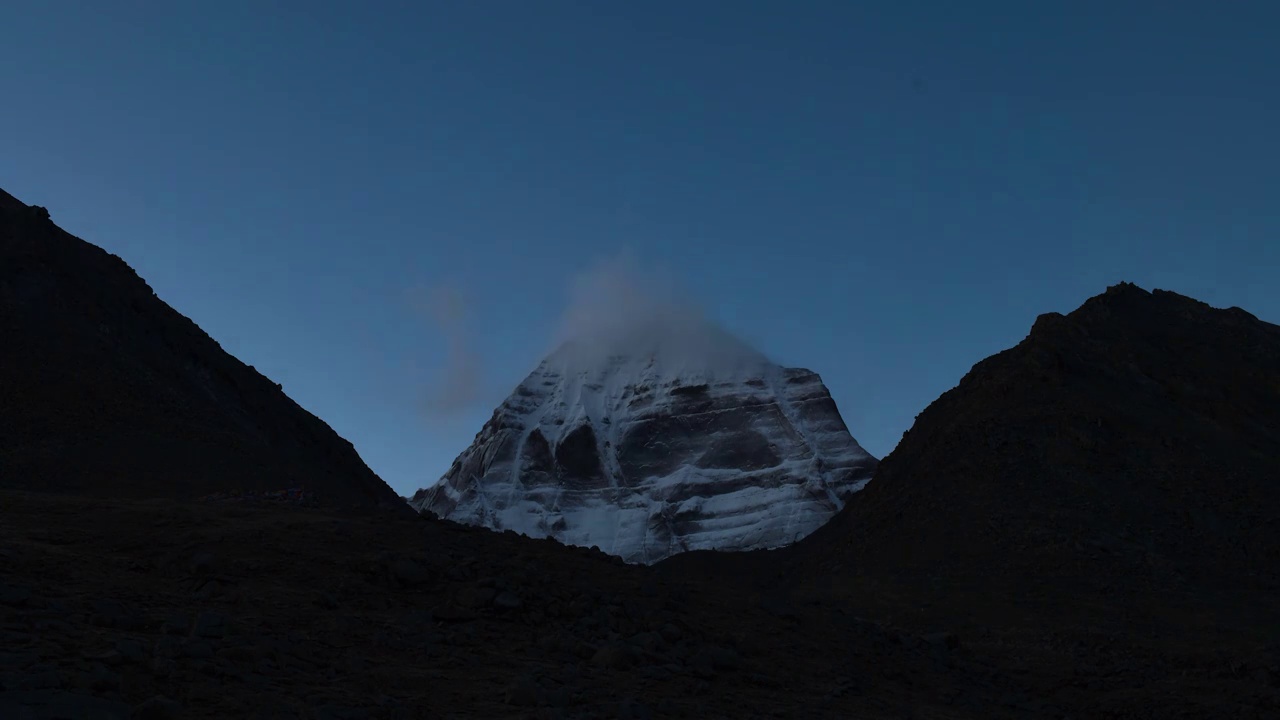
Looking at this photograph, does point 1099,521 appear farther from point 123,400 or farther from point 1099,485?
point 123,400

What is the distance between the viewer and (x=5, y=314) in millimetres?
48969

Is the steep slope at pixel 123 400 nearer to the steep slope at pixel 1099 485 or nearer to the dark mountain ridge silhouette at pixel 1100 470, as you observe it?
the steep slope at pixel 1099 485

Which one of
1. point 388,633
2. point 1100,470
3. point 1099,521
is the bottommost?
point 388,633

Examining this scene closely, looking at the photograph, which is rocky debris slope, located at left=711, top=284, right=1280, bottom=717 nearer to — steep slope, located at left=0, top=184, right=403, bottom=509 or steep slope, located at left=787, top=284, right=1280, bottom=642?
steep slope, located at left=787, top=284, right=1280, bottom=642

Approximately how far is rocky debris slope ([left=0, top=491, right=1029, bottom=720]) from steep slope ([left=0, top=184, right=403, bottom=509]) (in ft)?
34.8

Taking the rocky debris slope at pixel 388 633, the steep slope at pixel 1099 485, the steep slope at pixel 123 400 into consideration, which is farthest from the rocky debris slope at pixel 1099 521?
the steep slope at pixel 123 400

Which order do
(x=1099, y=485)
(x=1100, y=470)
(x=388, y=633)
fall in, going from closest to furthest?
1. (x=388, y=633)
2. (x=1099, y=485)
3. (x=1100, y=470)

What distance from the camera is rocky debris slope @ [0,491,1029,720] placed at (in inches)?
608

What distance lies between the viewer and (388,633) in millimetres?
20031

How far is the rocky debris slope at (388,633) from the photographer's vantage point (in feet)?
50.6

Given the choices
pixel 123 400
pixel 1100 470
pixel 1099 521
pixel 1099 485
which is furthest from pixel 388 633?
pixel 1100 470

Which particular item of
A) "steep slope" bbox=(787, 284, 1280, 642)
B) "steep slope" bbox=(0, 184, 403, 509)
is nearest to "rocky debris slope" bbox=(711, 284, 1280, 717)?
"steep slope" bbox=(787, 284, 1280, 642)

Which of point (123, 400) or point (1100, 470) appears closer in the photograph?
point (123, 400)

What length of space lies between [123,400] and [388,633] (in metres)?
30.7
